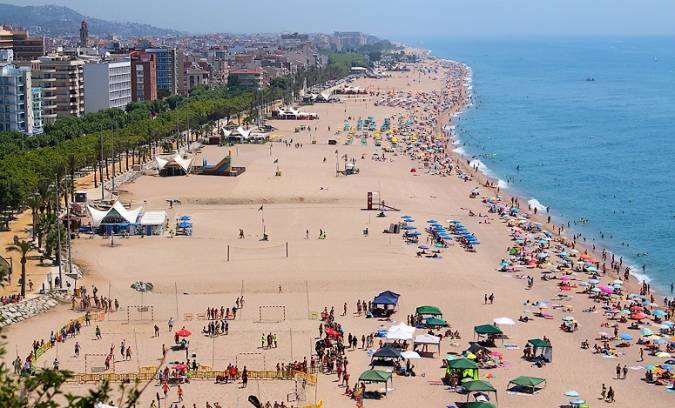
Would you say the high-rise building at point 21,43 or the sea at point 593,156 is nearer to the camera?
the sea at point 593,156

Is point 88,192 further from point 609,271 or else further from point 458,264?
point 609,271

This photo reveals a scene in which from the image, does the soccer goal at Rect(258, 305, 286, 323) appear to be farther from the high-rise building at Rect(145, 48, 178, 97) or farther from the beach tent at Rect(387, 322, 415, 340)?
the high-rise building at Rect(145, 48, 178, 97)

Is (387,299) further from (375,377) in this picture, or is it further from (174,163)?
(174,163)

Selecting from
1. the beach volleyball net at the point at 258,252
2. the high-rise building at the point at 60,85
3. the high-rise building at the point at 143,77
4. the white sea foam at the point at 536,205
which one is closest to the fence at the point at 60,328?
the beach volleyball net at the point at 258,252

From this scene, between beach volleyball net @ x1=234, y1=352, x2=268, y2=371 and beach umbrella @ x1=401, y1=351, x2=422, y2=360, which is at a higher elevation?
beach umbrella @ x1=401, y1=351, x2=422, y2=360

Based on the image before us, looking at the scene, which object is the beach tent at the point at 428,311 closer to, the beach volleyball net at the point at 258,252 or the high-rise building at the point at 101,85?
the beach volleyball net at the point at 258,252

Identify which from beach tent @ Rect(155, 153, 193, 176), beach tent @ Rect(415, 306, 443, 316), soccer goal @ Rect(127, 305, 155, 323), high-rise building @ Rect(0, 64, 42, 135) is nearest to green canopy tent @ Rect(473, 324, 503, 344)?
beach tent @ Rect(415, 306, 443, 316)

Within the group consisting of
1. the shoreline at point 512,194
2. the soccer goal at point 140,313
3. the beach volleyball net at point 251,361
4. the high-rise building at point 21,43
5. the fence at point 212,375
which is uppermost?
the high-rise building at point 21,43

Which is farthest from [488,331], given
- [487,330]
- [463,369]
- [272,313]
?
[272,313]
